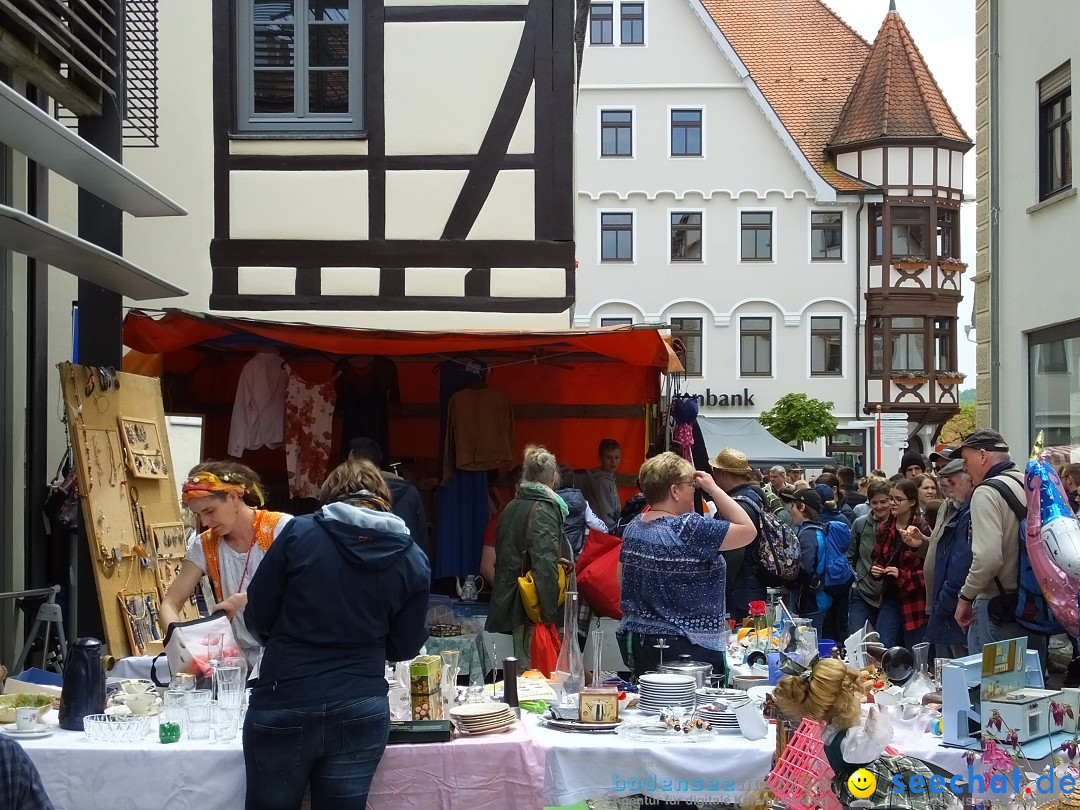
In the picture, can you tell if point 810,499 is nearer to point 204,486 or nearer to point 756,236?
point 204,486

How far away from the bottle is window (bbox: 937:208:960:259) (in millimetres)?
28101

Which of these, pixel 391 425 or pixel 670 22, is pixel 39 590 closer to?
pixel 391 425

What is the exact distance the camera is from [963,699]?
3.76 meters

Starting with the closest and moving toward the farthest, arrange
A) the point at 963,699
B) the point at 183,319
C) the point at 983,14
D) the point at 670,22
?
the point at 963,699 < the point at 183,319 < the point at 983,14 < the point at 670,22

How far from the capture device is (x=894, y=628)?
23.1ft

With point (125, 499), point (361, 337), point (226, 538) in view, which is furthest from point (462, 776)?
point (361, 337)

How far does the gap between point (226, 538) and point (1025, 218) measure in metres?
9.59

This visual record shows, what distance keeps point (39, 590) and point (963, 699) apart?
4321 mm

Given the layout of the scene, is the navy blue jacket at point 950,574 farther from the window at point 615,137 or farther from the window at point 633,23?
the window at point 633,23

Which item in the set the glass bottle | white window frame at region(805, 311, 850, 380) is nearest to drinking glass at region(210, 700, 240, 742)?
the glass bottle

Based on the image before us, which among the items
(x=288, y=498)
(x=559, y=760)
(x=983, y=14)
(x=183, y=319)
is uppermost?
(x=983, y=14)

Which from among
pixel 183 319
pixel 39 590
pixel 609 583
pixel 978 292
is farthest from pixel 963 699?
pixel 978 292

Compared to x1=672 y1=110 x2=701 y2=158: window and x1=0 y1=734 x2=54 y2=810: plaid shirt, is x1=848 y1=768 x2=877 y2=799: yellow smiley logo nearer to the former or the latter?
x1=0 y1=734 x2=54 y2=810: plaid shirt

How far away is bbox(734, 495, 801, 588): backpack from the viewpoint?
6.25 metres
